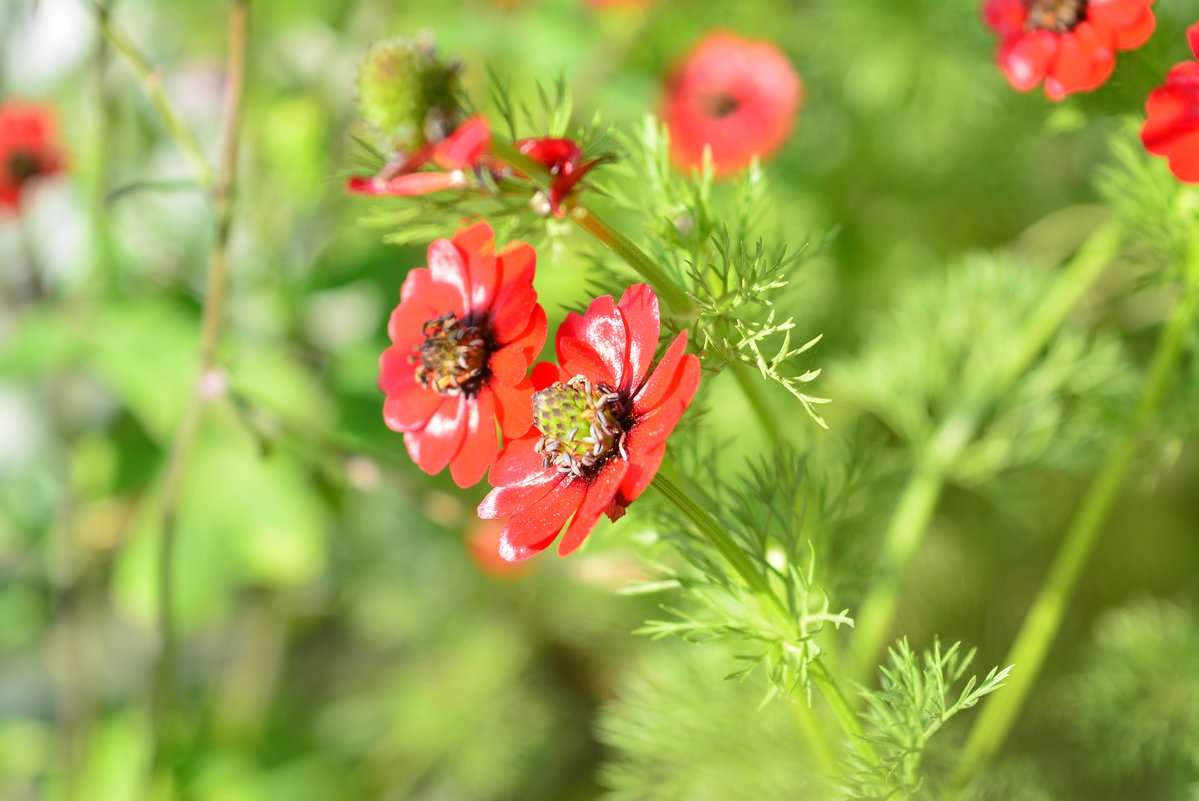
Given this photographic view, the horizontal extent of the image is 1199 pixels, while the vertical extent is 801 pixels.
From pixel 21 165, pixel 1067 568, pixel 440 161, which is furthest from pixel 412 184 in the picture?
pixel 21 165

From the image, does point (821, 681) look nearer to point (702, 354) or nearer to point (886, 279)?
point (702, 354)

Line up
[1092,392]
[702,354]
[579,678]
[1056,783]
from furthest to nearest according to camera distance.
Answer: [579,678] < [1056,783] < [1092,392] < [702,354]

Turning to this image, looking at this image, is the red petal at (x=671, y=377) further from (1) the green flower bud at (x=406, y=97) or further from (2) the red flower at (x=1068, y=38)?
(2) the red flower at (x=1068, y=38)

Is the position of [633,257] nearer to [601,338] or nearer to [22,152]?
[601,338]

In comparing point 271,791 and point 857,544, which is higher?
point 857,544

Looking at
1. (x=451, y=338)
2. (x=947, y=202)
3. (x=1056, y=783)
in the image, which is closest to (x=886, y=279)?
(x=947, y=202)

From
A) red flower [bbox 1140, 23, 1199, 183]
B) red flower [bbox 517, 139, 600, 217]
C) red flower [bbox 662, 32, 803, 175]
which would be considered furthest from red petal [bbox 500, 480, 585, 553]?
red flower [bbox 662, 32, 803, 175]

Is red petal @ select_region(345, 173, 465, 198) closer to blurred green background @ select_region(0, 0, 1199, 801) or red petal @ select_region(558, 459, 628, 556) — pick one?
red petal @ select_region(558, 459, 628, 556)
